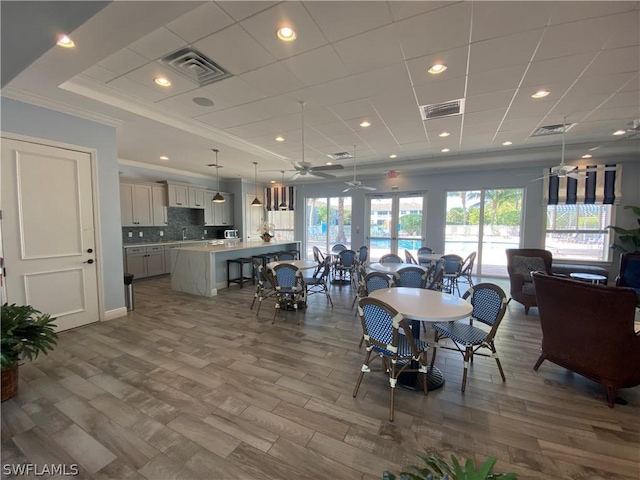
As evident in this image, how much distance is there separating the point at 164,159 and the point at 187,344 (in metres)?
4.97

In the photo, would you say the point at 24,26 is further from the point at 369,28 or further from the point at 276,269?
the point at 276,269

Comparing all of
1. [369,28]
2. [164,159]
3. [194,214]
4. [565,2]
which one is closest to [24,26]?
[369,28]

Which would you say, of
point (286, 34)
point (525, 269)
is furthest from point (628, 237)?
point (286, 34)

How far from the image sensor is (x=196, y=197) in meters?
8.14

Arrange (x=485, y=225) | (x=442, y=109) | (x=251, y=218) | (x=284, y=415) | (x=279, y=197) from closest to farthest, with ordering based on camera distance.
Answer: (x=284, y=415)
(x=442, y=109)
(x=485, y=225)
(x=251, y=218)
(x=279, y=197)

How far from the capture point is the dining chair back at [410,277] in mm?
3664

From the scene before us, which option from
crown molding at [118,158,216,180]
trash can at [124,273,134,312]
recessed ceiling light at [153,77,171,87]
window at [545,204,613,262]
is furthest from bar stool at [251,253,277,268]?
window at [545,204,613,262]

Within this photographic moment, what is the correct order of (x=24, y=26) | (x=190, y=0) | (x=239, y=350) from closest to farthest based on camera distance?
1. (x=190, y=0)
2. (x=24, y=26)
3. (x=239, y=350)

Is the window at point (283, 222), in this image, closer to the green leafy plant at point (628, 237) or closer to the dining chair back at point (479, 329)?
the dining chair back at point (479, 329)

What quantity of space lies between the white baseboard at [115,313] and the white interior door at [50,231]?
0.34ft

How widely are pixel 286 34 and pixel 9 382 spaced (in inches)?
146

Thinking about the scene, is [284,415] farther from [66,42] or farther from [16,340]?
[66,42]

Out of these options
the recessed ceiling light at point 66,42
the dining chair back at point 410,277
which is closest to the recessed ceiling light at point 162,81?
the recessed ceiling light at point 66,42

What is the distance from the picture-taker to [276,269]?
403cm
